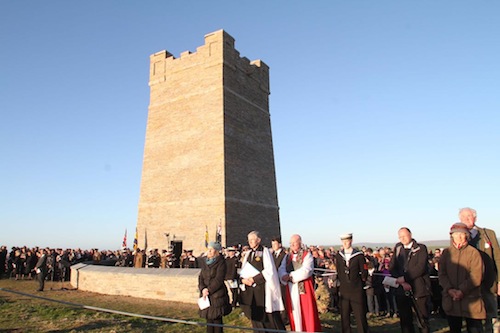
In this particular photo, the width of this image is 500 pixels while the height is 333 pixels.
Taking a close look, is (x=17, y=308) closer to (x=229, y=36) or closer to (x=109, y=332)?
(x=109, y=332)

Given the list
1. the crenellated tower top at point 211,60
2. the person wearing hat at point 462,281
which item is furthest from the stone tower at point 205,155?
the person wearing hat at point 462,281

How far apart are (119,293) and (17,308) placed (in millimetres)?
3449

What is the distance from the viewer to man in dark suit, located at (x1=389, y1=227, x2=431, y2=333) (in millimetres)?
5586

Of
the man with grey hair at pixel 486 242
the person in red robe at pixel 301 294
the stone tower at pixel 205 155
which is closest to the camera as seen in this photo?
the man with grey hair at pixel 486 242

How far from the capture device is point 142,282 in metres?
12.0

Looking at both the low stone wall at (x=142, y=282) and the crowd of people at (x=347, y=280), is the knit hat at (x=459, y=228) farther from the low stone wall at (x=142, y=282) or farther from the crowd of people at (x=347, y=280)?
the low stone wall at (x=142, y=282)

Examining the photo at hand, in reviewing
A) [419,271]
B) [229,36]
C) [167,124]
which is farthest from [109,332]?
[229,36]

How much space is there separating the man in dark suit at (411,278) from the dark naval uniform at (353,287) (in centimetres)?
66

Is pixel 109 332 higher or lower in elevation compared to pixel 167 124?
lower

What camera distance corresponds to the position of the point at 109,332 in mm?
7062

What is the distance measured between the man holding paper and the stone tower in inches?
519

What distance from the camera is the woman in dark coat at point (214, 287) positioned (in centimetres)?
547

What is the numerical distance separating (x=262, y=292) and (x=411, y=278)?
2340mm

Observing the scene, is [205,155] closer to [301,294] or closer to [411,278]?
[301,294]
